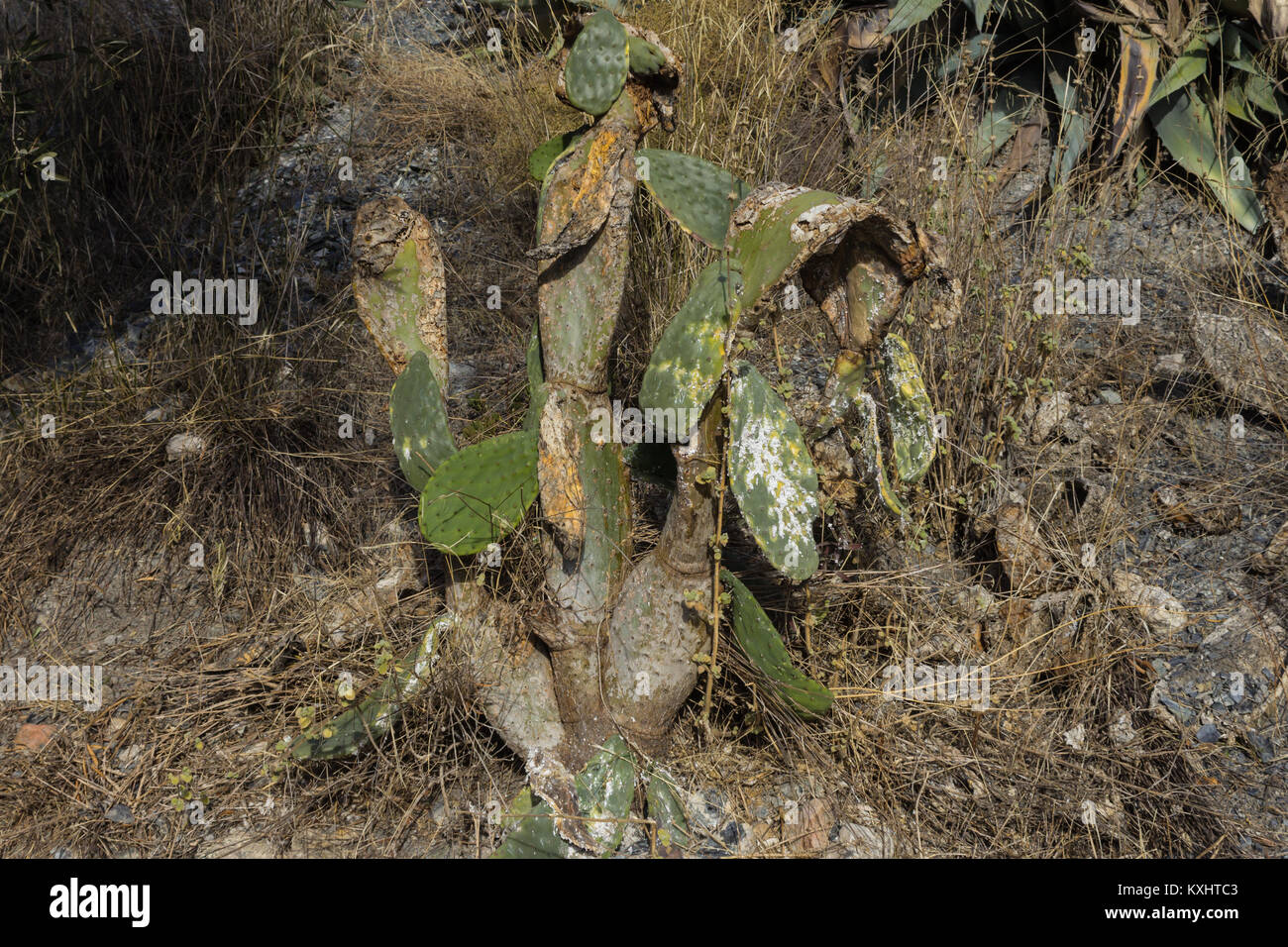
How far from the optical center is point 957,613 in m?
2.53

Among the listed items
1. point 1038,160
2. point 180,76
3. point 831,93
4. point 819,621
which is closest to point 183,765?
point 819,621

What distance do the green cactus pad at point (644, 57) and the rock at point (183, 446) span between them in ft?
4.86

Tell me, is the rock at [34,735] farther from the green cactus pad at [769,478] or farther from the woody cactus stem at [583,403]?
the green cactus pad at [769,478]

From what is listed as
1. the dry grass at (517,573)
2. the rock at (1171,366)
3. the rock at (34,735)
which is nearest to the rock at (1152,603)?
the dry grass at (517,573)

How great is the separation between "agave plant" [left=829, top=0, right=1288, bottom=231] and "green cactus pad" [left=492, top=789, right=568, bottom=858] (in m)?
2.26

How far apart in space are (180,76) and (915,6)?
2.45 metres

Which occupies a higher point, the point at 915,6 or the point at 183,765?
the point at 915,6

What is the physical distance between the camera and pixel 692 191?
6.56 ft

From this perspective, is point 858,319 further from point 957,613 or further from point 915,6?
point 915,6

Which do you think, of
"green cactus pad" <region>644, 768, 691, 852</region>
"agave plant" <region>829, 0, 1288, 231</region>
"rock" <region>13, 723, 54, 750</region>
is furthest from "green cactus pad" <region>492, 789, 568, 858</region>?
"agave plant" <region>829, 0, 1288, 231</region>

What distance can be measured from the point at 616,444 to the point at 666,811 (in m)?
0.71

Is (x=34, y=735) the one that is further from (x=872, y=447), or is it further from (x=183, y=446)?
(x=872, y=447)

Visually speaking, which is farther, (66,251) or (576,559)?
(66,251)

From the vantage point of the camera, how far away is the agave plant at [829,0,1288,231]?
325cm
